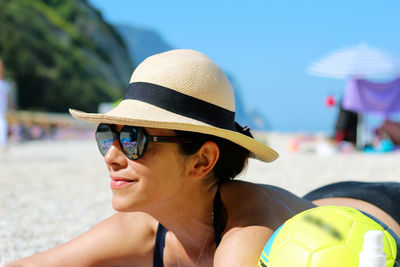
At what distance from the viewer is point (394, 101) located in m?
13.8

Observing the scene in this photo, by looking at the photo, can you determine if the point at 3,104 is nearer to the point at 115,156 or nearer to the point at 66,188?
the point at 66,188

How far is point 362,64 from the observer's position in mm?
13938

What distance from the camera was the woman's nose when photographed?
A: 2.05 metres

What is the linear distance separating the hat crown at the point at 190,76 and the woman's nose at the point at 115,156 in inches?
11.3

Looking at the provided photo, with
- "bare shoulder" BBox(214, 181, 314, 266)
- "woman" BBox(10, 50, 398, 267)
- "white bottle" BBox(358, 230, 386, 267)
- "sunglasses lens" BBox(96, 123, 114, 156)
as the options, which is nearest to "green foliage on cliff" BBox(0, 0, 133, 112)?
"sunglasses lens" BBox(96, 123, 114, 156)

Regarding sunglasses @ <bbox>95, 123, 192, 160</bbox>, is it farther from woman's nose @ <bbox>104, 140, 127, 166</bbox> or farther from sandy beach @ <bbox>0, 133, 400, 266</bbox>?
sandy beach @ <bbox>0, 133, 400, 266</bbox>

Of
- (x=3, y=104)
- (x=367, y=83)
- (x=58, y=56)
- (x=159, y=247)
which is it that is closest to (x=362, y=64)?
(x=367, y=83)

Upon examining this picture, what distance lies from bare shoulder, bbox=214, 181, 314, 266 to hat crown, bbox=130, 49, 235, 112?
0.36 metres

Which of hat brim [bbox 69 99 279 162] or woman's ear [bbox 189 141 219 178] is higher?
hat brim [bbox 69 99 279 162]

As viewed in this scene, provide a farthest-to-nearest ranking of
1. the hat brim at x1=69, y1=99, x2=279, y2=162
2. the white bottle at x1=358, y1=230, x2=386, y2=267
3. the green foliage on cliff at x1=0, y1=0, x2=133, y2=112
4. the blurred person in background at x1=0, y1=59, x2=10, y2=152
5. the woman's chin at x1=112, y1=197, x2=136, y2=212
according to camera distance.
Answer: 1. the green foliage on cliff at x1=0, y1=0, x2=133, y2=112
2. the blurred person in background at x1=0, y1=59, x2=10, y2=152
3. the woman's chin at x1=112, y1=197, x2=136, y2=212
4. the hat brim at x1=69, y1=99, x2=279, y2=162
5. the white bottle at x1=358, y1=230, x2=386, y2=267

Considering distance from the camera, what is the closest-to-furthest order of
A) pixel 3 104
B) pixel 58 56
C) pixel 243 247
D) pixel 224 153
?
pixel 243 247
pixel 224 153
pixel 3 104
pixel 58 56

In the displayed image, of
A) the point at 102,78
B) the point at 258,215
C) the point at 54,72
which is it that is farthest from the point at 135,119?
the point at 102,78

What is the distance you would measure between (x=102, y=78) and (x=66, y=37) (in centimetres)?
504

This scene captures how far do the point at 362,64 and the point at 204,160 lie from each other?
12773 mm
